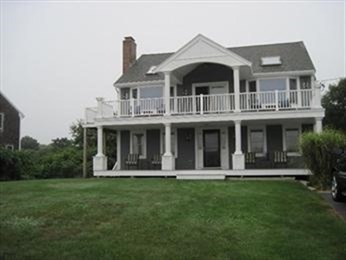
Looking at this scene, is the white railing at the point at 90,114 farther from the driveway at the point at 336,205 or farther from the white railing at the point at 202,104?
the driveway at the point at 336,205

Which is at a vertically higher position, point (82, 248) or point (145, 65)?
point (145, 65)

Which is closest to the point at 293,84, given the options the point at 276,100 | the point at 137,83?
the point at 276,100

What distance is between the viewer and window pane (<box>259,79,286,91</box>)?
21953 millimetres

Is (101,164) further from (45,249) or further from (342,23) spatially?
(45,249)

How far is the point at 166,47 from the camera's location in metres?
37.3

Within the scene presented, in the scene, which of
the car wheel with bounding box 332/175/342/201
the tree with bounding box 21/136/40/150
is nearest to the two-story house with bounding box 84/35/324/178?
the car wheel with bounding box 332/175/342/201

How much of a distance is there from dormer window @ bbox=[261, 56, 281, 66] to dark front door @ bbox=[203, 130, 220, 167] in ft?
14.9

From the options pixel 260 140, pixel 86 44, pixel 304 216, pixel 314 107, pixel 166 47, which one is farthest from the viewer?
pixel 166 47

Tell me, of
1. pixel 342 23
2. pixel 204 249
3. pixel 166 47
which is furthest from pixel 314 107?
pixel 166 47

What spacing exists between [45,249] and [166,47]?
3159 centimetres

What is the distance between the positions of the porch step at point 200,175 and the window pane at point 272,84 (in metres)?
5.81

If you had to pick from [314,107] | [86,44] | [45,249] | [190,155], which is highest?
[86,44]

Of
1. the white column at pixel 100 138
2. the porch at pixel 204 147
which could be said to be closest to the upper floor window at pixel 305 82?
the porch at pixel 204 147

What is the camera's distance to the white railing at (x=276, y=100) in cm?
1970
